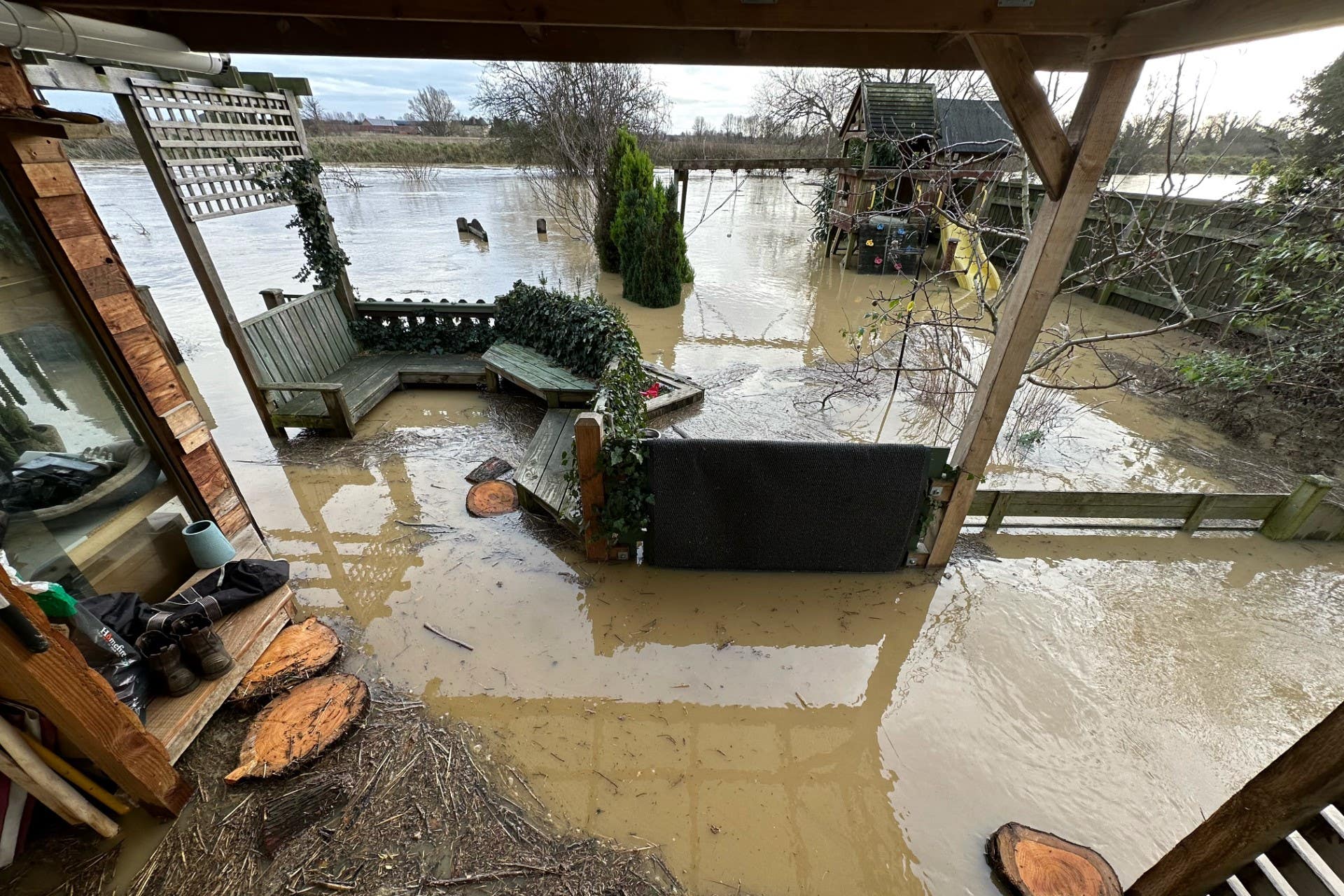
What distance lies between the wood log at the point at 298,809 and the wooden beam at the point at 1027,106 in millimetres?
4851

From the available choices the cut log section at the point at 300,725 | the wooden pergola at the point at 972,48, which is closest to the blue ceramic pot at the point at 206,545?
the wooden pergola at the point at 972,48

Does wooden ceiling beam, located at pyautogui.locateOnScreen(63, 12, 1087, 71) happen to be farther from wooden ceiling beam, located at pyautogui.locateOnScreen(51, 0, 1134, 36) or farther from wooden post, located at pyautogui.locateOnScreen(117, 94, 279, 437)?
wooden post, located at pyautogui.locateOnScreen(117, 94, 279, 437)

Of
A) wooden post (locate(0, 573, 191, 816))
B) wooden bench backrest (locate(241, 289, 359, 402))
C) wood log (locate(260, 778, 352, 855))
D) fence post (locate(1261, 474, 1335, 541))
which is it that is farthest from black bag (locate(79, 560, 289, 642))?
fence post (locate(1261, 474, 1335, 541))

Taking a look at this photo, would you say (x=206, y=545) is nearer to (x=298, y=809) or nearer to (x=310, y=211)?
(x=298, y=809)

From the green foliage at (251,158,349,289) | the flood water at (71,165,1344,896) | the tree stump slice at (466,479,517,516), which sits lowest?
the flood water at (71,165,1344,896)

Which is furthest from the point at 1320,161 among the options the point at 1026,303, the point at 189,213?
the point at 189,213

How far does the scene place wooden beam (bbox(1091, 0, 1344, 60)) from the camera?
6.55ft

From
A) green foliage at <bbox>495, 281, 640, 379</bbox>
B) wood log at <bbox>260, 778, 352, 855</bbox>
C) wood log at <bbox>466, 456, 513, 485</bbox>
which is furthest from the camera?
green foliage at <bbox>495, 281, 640, 379</bbox>

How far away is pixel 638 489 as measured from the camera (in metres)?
3.84

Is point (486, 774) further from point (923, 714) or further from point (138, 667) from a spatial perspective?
point (923, 714)

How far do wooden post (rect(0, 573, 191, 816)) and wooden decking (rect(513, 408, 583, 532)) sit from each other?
256 cm

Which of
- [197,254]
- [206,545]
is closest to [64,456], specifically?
[206,545]

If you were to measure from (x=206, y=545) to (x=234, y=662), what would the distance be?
87 centimetres

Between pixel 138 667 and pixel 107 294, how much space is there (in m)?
1.98
